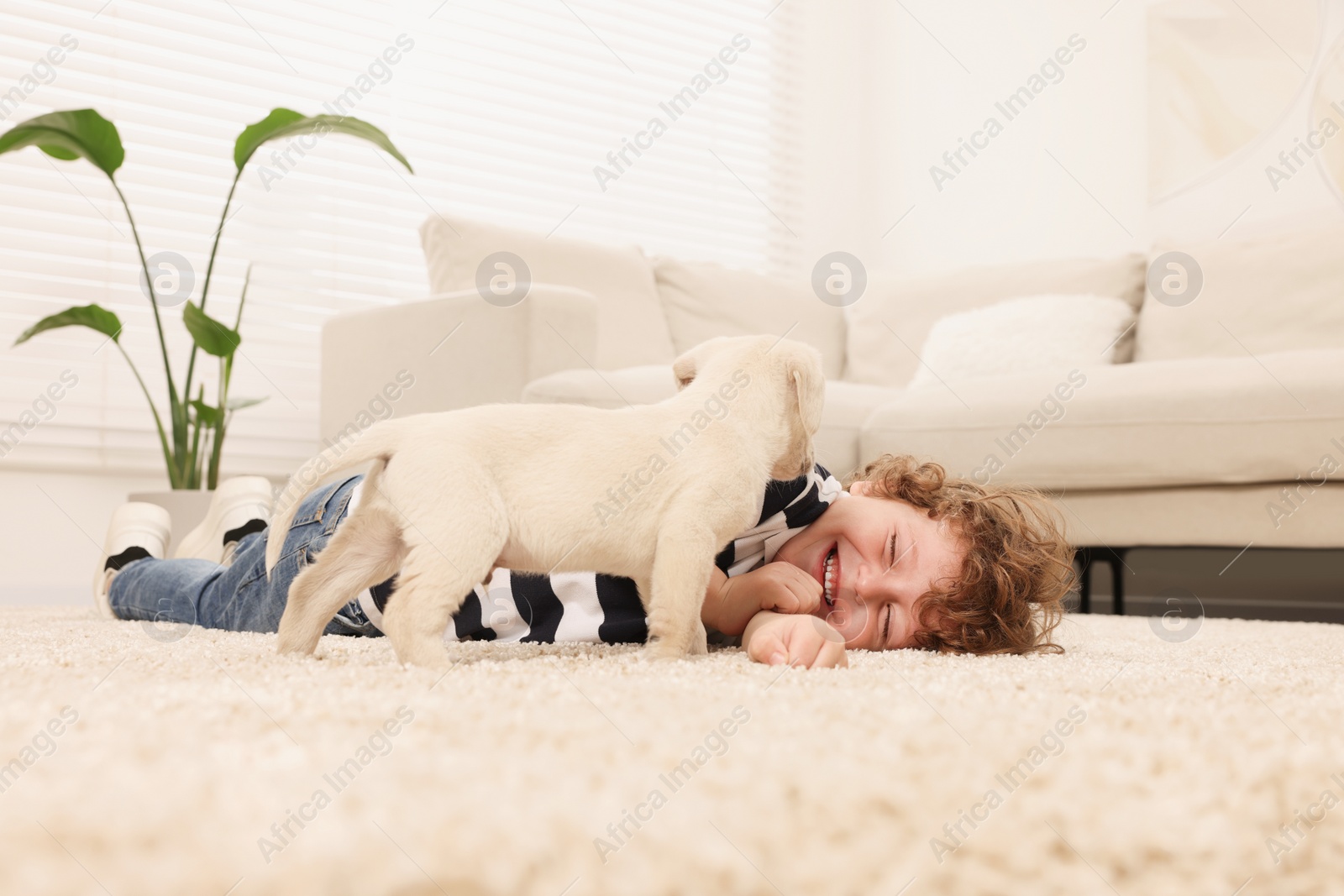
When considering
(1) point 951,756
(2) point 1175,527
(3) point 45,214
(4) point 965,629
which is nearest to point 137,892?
(1) point 951,756

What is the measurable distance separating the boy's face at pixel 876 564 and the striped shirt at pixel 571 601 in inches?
1.5

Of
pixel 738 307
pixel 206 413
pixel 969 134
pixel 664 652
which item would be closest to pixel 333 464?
pixel 664 652

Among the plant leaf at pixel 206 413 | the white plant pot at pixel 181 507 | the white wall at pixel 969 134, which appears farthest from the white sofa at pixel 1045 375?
the white wall at pixel 969 134

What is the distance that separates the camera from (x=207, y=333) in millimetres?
2250

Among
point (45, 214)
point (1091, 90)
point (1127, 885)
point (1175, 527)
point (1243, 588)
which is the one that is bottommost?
point (1243, 588)

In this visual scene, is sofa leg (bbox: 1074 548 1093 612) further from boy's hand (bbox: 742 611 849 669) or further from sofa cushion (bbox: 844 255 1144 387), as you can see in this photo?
boy's hand (bbox: 742 611 849 669)

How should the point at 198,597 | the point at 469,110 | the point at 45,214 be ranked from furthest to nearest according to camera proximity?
the point at 469,110 < the point at 45,214 < the point at 198,597

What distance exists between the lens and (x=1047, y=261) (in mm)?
3125

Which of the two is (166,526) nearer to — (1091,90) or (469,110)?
(469,110)

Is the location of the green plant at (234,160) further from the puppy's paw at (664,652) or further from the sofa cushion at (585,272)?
the puppy's paw at (664,652)

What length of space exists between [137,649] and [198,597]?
0.62m

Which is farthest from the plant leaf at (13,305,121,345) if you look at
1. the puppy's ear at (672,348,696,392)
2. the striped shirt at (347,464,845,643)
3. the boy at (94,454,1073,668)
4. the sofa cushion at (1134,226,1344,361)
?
the sofa cushion at (1134,226,1344,361)

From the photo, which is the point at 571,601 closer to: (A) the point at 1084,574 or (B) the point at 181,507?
(B) the point at 181,507

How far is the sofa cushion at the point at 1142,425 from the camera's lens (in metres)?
1.89
